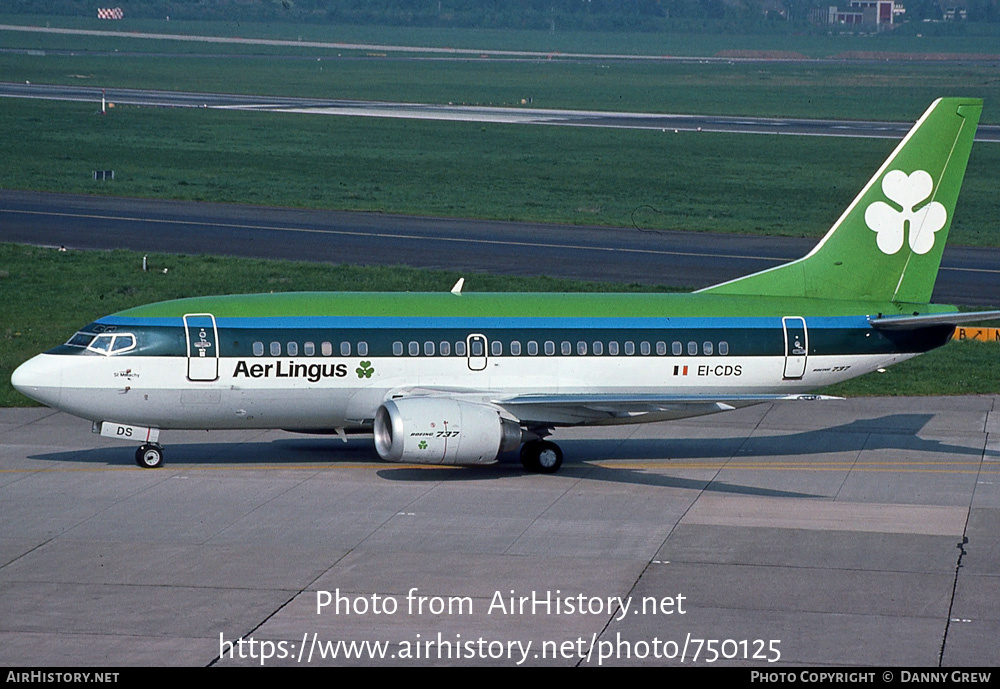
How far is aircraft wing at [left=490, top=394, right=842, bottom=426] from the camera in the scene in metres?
31.4

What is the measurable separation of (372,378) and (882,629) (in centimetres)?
1377

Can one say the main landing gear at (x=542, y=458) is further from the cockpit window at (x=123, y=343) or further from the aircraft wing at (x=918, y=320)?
the cockpit window at (x=123, y=343)

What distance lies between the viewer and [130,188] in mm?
78375

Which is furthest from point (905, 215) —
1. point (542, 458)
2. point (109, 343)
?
point (109, 343)

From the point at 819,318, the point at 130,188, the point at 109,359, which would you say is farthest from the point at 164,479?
the point at 130,188

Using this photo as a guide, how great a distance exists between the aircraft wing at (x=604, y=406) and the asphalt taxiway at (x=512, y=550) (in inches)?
54.4

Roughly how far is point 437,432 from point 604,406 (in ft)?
12.4

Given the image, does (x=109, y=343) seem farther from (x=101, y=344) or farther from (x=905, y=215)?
(x=905, y=215)

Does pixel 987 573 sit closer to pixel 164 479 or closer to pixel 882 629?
pixel 882 629

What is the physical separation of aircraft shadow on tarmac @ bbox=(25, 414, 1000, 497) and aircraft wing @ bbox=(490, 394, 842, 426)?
56.4 inches

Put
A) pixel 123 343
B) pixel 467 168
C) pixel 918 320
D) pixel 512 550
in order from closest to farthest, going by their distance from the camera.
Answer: pixel 512 550
pixel 123 343
pixel 918 320
pixel 467 168

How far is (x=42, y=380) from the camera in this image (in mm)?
31219

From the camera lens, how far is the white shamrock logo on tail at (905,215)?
116 feet
